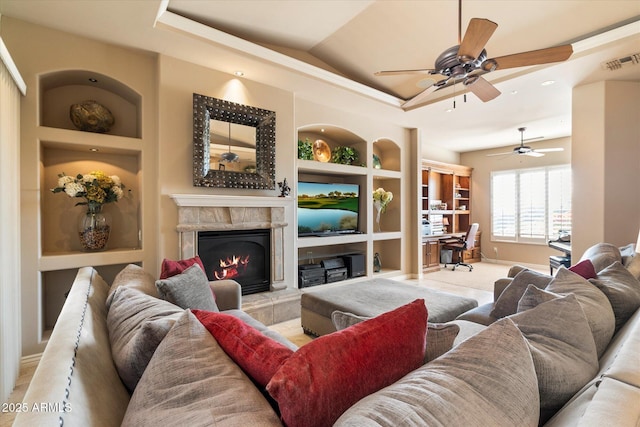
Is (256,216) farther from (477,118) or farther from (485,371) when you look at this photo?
(477,118)

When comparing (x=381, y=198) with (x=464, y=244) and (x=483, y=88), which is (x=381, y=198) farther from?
(x=483, y=88)

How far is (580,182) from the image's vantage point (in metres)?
3.57

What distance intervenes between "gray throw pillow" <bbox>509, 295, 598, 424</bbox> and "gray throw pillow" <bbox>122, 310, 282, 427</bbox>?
2.46ft

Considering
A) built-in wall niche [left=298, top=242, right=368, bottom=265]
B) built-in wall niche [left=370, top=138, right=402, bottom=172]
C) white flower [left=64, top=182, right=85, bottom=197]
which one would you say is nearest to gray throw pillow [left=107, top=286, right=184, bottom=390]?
white flower [left=64, top=182, right=85, bottom=197]

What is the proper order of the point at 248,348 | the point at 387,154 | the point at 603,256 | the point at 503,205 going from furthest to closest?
the point at 503,205 → the point at 387,154 → the point at 603,256 → the point at 248,348

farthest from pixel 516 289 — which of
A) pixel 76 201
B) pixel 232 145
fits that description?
pixel 76 201

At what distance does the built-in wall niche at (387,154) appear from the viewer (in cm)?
537

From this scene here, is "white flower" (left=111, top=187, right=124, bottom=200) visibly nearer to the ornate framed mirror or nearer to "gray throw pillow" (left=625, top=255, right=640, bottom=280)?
the ornate framed mirror

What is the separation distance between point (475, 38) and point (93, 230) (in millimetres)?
3491

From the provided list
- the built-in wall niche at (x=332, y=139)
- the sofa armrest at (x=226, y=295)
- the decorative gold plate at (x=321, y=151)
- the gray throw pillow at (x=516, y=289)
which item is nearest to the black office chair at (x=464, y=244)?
the built-in wall niche at (x=332, y=139)

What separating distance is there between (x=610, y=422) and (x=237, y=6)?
11.4 feet

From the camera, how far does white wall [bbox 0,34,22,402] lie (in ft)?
6.25

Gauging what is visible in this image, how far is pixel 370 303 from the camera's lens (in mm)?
2553

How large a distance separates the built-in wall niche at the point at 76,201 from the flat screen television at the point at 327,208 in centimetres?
206
